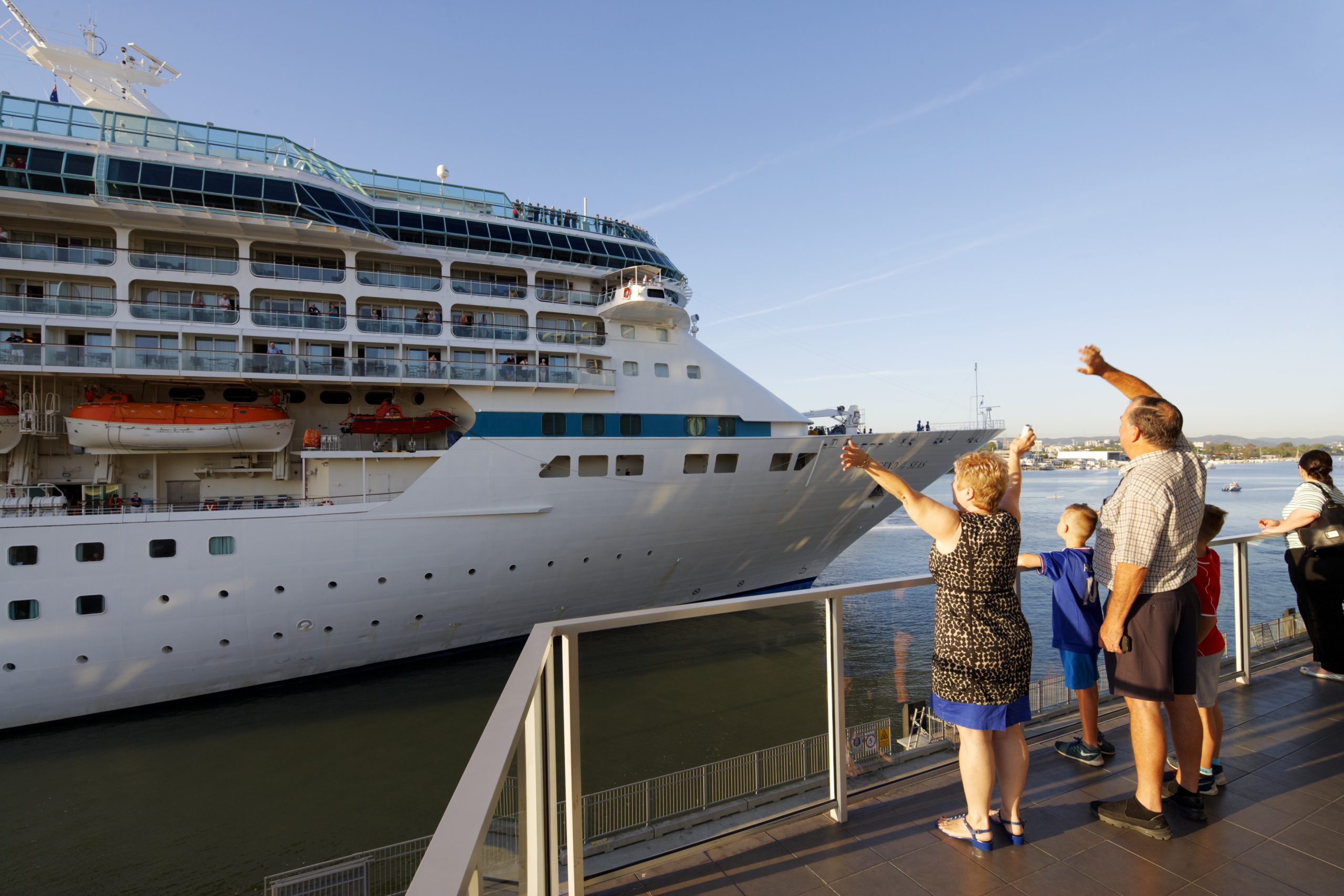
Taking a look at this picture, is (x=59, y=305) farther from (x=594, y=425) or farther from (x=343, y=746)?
(x=594, y=425)

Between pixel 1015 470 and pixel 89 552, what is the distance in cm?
1321

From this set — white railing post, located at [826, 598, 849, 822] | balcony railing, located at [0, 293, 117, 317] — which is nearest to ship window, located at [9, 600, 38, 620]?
balcony railing, located at [0, 293, 117, 317]

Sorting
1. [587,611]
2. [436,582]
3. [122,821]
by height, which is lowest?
[122,821]

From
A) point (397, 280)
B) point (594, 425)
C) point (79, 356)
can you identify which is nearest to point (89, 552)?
point (79, 356)

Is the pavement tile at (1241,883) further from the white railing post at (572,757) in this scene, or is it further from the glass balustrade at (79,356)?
the glass balustrade at (79,356)

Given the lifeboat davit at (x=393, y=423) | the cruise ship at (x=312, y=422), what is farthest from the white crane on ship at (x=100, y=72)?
the lifeboat davit at (x=393, y=423)

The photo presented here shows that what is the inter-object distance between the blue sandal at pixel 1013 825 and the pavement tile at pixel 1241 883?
23.3 inches

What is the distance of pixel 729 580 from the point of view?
624 inches

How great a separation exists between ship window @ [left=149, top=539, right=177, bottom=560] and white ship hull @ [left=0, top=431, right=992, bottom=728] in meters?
0.09

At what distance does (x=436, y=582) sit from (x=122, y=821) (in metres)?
5.16

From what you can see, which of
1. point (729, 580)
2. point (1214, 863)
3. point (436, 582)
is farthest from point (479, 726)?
point (1214, 863)

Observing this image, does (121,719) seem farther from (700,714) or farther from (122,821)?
(700,714)

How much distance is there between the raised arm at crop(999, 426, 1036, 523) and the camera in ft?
9.37

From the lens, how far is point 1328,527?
430 centimetres
